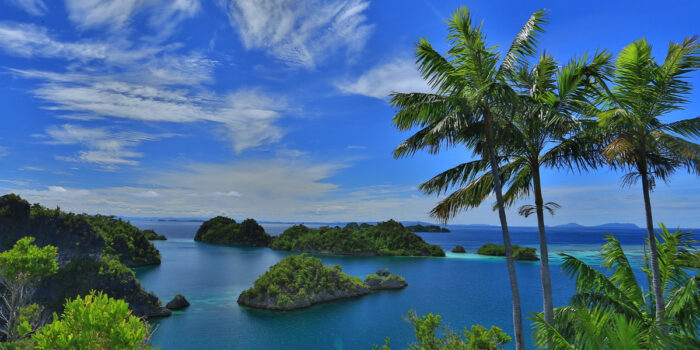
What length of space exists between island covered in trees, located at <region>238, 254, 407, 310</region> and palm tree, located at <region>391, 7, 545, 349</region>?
1181 inches

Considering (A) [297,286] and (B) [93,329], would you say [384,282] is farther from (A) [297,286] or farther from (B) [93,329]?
(B) [93,329]

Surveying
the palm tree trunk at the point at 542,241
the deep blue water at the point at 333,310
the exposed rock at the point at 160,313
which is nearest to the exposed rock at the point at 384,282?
the deep blue water at the point at 333,310

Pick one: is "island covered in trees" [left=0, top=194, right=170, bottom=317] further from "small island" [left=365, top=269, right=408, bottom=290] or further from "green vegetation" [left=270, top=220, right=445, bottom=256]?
"green vegetation" [left=270, top=220, right=445, bottom=256]

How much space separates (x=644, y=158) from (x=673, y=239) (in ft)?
10.9

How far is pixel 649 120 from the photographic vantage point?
27.1ft

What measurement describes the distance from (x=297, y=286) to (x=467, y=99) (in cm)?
3250

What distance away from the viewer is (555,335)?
6645mm

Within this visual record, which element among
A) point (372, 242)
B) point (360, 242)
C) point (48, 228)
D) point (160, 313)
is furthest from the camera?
point (372, 242)

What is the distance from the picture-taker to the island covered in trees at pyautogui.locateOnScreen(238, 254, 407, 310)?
118ft

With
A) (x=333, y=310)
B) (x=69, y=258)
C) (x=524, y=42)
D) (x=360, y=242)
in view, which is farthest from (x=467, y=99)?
(x=360, y=242)

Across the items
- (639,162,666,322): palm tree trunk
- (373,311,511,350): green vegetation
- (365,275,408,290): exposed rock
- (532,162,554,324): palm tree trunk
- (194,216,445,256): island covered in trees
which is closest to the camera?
(639,162,666,322): palm tree trunk

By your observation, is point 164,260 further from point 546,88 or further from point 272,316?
A: point 546,88

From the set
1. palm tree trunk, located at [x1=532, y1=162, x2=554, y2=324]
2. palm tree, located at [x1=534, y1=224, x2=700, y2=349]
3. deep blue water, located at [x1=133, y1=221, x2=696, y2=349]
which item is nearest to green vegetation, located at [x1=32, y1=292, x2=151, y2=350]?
palm tree, located at [x1=534, y1=224, x2=700, y2=349]

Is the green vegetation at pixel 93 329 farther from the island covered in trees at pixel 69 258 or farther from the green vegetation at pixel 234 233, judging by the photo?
the green vegetation at pixel 234 233
